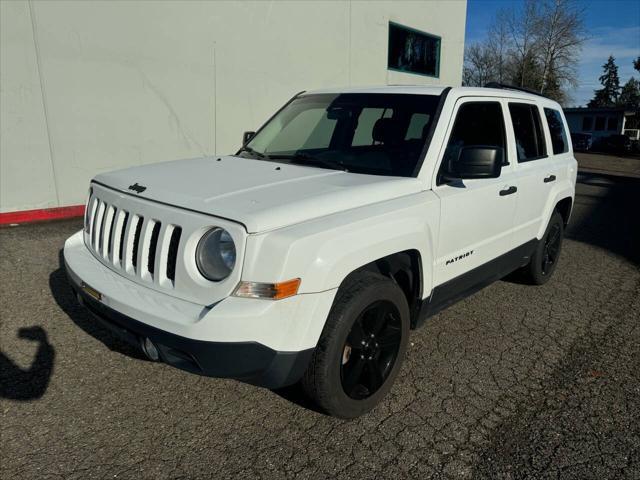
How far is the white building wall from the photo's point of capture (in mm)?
6953

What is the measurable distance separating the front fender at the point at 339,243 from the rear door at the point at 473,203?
0.76ft

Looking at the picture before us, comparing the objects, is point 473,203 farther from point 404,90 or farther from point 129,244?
point 129,244

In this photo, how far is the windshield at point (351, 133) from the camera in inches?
129

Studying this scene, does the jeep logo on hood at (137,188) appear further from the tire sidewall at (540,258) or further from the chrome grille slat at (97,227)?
the tire sidewall at (540,258)

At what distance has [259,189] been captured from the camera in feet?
8.86

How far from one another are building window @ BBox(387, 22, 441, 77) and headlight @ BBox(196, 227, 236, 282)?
10.9 meters

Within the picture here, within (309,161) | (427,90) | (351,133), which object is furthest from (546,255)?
(309,161)

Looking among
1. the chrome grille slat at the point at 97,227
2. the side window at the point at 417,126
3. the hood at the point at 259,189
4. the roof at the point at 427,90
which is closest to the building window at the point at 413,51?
the roof at the point at 427,90

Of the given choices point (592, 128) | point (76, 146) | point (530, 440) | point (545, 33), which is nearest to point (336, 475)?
point (530, 440)

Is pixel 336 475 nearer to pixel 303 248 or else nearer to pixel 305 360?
pixel 305 360

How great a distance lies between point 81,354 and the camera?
3459 millimetres

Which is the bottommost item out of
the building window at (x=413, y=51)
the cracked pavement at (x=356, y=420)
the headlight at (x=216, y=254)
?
the cracked pavement at (x=356, y=420)

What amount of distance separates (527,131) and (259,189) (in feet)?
8.83

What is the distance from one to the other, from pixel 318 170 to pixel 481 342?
1.81 meters
